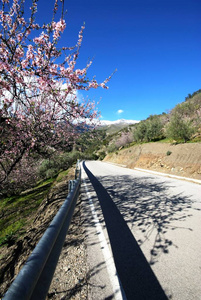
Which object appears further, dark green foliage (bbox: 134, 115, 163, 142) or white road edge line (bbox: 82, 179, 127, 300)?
dark green foliage (bbox: 134, 115, 163, 142)

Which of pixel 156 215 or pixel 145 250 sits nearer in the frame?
pixel 145 250

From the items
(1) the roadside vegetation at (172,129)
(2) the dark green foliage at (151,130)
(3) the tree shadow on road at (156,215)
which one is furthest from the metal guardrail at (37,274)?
(2) the dark green foliage at (151,130)

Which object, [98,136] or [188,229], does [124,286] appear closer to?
[188,229]

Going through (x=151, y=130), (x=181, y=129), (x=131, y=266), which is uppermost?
(x=151, y=130)

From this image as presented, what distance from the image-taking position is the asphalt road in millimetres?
2459

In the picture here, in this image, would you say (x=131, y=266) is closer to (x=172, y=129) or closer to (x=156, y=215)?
(x=156, y=215)

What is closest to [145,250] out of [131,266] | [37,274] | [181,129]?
[131,266]

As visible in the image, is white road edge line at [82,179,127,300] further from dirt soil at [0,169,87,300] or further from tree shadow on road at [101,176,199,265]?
tree shadow on road at [101,176,199,265]

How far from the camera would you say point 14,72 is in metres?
4.02

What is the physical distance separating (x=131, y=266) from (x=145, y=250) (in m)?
0.58

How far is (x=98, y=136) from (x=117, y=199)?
376 centimetres

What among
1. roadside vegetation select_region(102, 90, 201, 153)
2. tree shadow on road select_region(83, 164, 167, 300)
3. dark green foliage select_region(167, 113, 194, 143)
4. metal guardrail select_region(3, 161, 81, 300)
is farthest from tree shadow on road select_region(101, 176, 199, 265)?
roadside vegetation select_region(102, 90, 201, 153)

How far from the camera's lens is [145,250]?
3.39m

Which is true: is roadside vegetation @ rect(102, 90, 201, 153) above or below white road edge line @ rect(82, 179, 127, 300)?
above
